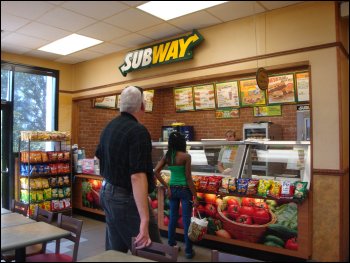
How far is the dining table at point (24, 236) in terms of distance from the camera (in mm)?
2027

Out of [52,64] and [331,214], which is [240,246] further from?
[52,64]

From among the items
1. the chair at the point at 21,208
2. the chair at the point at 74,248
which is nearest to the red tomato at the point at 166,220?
the chair at the point at 21,208

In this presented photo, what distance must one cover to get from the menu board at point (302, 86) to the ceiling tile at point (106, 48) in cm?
283

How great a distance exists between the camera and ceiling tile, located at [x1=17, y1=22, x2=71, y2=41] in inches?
170

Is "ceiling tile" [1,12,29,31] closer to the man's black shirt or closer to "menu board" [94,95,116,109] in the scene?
the man's black shirt

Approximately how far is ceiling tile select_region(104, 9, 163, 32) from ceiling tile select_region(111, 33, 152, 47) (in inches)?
A: 13.9

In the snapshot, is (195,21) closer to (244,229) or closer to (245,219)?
(245,219)

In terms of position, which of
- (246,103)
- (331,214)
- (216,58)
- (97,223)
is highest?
(216,58)

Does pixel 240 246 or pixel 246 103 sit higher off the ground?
pixel 246 103

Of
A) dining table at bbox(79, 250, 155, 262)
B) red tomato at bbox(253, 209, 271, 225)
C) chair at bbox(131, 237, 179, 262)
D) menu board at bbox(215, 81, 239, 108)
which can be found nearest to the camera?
dining table at bbox(79, 250, 155, 262)

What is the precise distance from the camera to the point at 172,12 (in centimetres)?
392

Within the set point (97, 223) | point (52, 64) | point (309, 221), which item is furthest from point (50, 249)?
point (52, 64)

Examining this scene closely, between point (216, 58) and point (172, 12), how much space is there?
0.82m

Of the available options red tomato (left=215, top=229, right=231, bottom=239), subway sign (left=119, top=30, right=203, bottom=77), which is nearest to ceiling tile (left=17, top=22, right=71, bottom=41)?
subway sign (left=119, top=30, right=203, bottom=77)
